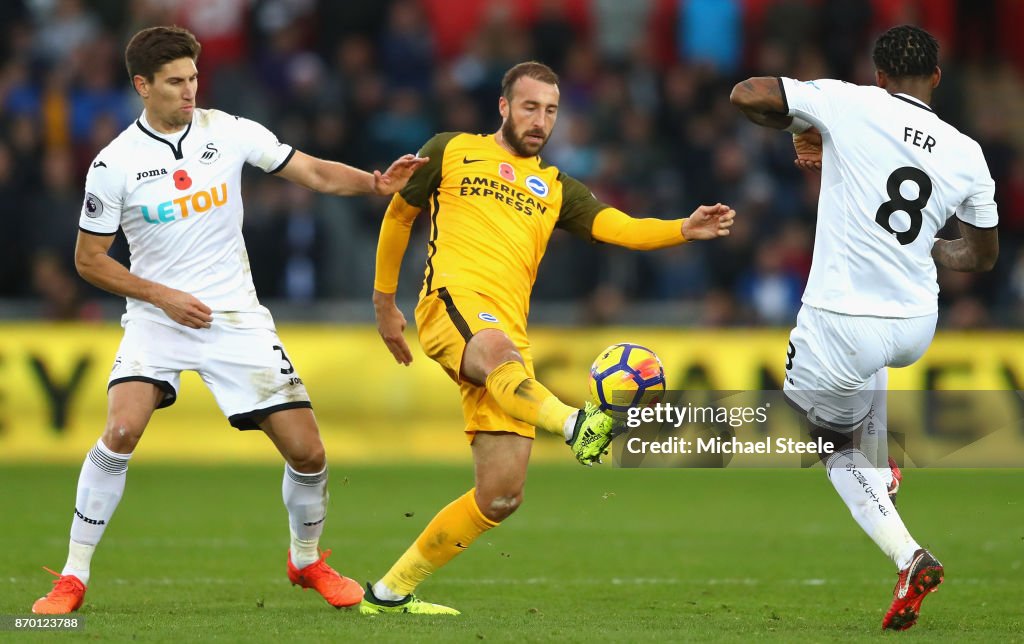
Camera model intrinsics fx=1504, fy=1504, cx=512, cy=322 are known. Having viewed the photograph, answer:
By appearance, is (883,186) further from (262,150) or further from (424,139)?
(424,139)

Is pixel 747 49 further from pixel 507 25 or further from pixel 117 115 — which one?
pixel 117 115

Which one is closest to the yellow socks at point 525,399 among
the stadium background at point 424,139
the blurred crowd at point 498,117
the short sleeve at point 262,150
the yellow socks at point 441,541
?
the yellow socks at point 441,541

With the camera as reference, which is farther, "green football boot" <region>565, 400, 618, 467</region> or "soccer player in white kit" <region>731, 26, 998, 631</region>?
"soccer player in white kit" <region>731, 26, 998, 631</region>

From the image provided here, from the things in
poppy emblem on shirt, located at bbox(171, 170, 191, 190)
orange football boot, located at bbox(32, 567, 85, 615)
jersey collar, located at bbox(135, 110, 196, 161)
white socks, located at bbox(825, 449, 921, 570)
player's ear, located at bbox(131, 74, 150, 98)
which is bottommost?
orange football boot, located at bbox(32, 567, 85, 615)

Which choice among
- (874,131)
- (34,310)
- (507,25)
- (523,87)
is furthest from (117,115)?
(874,131)

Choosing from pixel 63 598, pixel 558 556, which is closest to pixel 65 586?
pixel 63 598

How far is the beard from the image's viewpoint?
7.82 meters

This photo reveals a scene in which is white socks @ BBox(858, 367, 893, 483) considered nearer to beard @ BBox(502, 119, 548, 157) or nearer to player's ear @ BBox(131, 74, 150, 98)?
beard @ BBox(502, 119, 548, 157)

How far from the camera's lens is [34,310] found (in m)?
15.3

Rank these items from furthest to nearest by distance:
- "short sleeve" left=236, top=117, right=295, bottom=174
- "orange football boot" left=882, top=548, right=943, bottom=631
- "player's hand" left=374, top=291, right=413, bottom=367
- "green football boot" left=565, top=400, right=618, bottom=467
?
"player's hand" left=374, top=291, right=413, bottom=367
"short sleeve" left=236, top=117, right=295, bottom=174
"orange football boot" left=882, top=548, right=943, bottom=631
"green football boot" left=565, top=400, right=618, bottom=467

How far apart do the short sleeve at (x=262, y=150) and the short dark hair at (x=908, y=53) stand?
2999 mm

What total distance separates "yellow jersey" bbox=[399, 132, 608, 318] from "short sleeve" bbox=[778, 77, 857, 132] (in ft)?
4.42

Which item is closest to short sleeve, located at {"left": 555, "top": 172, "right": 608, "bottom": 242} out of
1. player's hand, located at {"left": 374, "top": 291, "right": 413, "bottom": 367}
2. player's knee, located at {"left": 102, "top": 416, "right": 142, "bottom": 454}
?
player's hand, located at {"left": 374, "top": 291, "right": 413, "bottom": 367}

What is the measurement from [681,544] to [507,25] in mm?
9459
